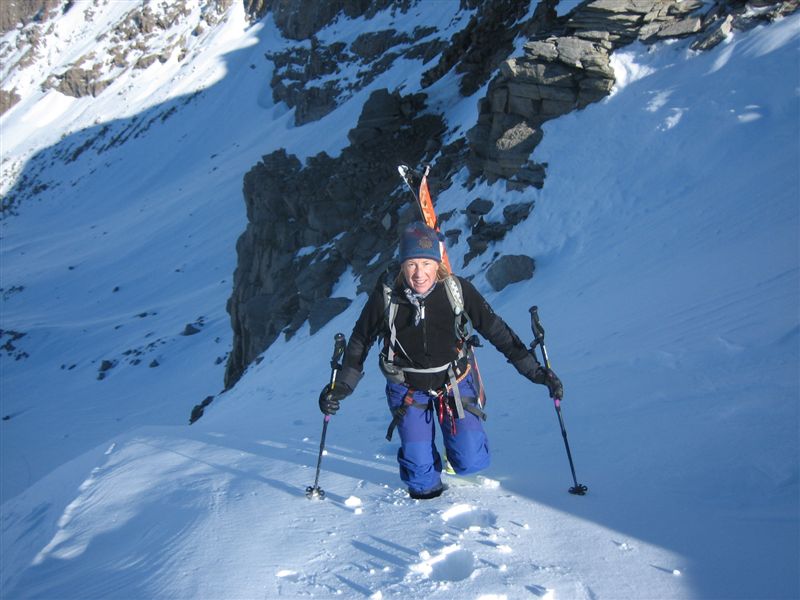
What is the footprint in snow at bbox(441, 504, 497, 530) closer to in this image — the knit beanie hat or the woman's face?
the woman's face

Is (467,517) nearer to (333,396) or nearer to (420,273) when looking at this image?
(333,396)

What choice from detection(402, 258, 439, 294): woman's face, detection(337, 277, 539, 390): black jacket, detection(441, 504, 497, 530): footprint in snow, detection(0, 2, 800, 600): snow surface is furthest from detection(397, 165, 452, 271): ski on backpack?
detection(441, 504, 497, 530): footprint in snow

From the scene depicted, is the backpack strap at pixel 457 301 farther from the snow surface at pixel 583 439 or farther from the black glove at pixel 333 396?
the snow surface at pixel 583 439

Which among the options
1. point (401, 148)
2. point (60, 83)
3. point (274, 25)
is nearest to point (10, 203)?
point (60, 83)

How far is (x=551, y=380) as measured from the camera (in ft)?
13.5

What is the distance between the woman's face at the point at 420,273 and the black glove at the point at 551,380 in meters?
0.95

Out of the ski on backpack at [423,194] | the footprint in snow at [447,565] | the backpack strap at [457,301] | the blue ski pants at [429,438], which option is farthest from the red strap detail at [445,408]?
the ski on backpack at [423,194]

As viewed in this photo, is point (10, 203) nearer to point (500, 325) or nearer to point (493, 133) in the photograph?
point (493, 133)

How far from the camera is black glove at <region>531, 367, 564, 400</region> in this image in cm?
411

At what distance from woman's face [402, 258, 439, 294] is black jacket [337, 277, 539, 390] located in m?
0.08

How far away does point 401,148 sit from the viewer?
20297 millimetres

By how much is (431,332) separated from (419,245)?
1.85ft

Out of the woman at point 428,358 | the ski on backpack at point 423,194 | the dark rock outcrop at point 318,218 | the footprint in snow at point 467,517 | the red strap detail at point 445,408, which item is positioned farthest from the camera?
the dark rock outcrop at point 318,218

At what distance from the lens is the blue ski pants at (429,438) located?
4.11 metres
